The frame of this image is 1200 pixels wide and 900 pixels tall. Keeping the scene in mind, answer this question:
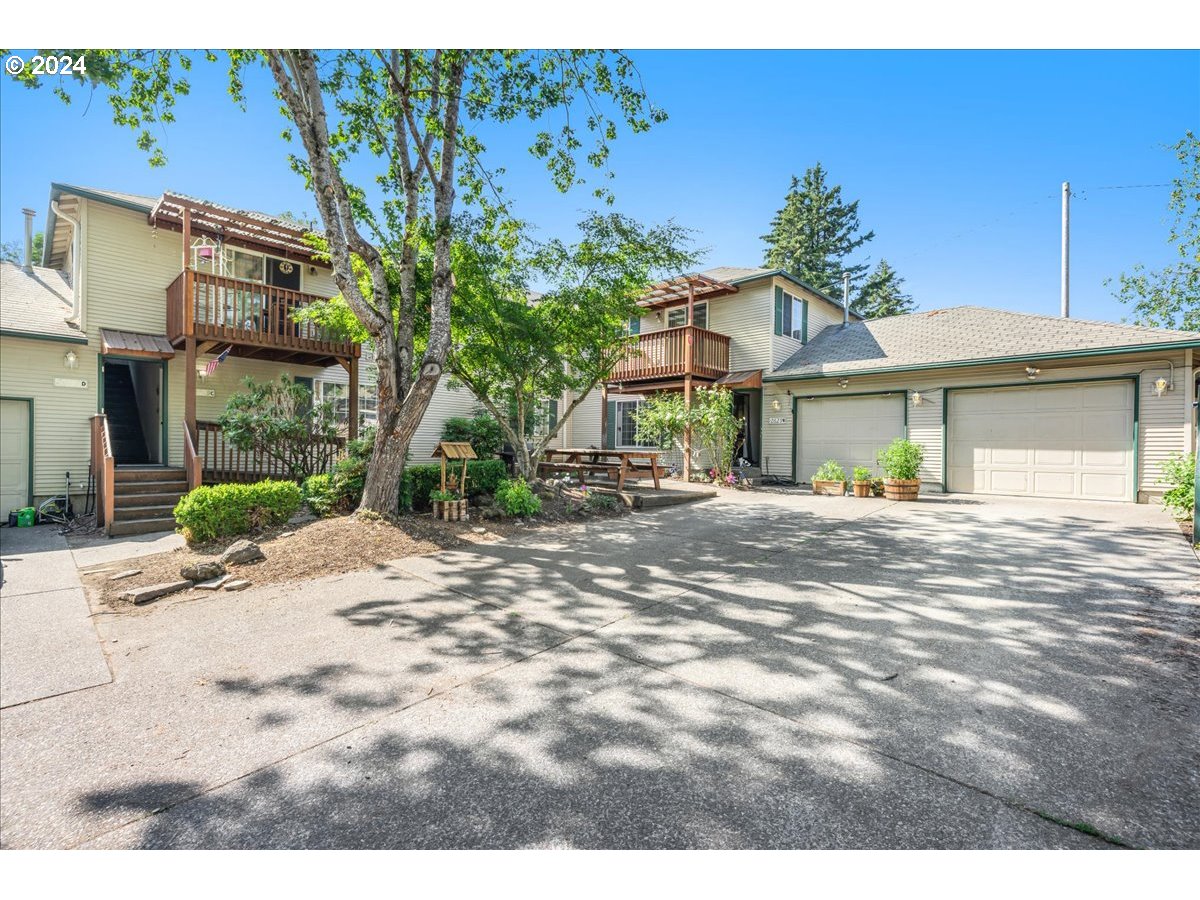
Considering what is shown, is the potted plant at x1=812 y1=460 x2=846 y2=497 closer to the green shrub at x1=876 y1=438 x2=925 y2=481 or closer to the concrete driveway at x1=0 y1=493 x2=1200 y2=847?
the green shrub at x1=876 y1=438 x2=925 y2=481

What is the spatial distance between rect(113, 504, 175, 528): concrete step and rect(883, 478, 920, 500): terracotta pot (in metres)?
12.5

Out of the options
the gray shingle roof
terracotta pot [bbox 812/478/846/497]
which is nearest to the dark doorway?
the gray shingle roof

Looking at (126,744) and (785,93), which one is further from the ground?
(785,93)

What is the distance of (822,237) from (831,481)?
2581 cm

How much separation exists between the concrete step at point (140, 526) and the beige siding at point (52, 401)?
2859 mm

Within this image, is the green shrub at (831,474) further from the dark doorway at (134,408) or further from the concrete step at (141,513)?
the dark doorway at (134,408)

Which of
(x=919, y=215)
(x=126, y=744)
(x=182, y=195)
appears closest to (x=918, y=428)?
(x=919, y=215)

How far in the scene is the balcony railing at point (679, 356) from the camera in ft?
45.3

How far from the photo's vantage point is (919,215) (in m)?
15.7

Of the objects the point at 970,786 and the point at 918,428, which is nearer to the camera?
the point at 970,786

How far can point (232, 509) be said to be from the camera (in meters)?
6.62
